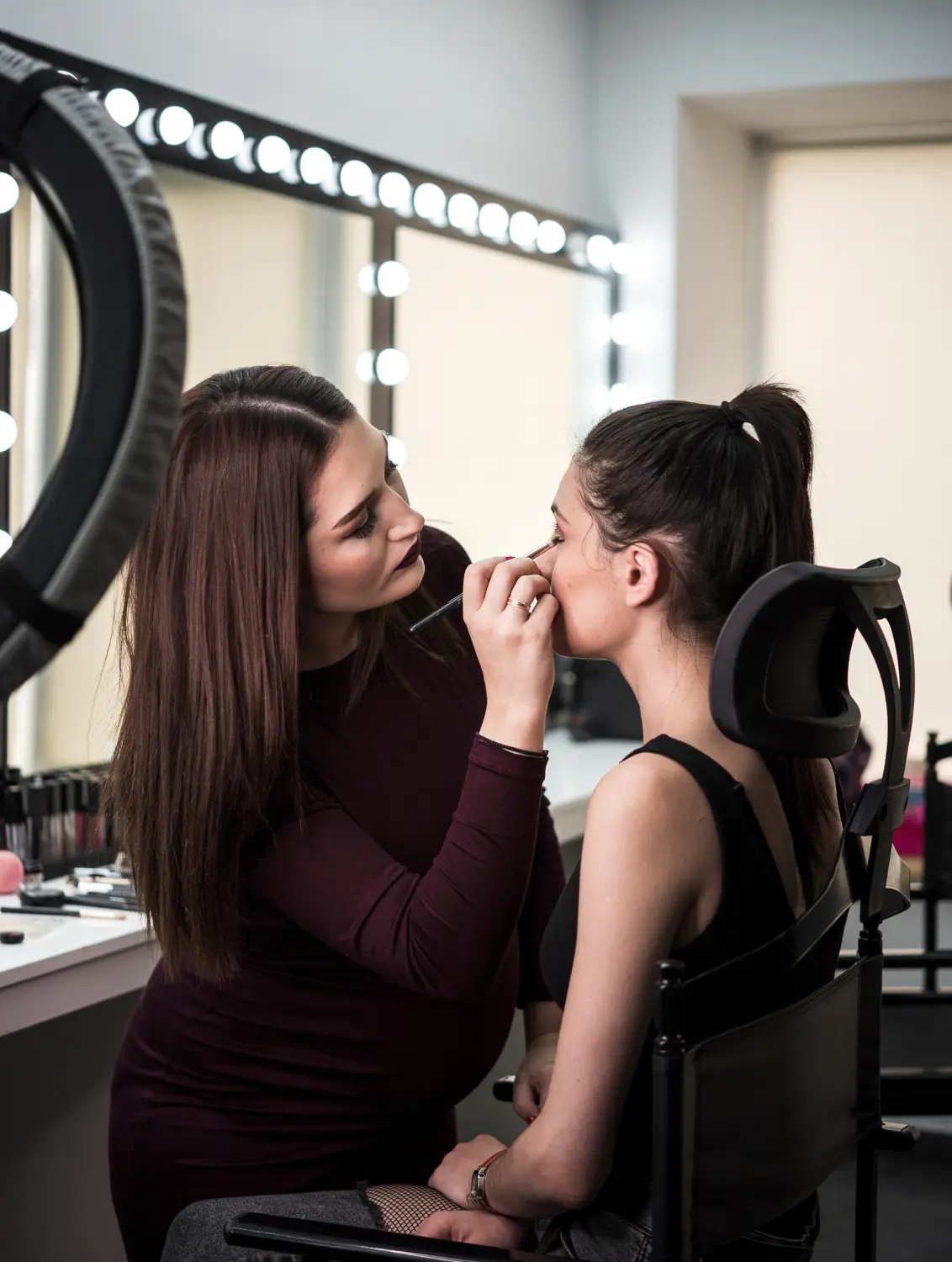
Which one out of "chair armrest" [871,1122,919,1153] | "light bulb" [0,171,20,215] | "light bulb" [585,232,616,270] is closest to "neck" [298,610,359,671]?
"chair armrest" [871,1122,919,1153]

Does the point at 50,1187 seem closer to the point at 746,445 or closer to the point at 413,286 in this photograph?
the point at 746,445

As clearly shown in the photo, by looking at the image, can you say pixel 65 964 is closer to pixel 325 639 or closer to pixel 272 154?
pixel 325 639

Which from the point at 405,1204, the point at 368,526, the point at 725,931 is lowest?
the point at 405,1204

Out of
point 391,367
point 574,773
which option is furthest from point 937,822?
point 391,367

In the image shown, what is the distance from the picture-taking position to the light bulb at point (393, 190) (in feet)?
8.27

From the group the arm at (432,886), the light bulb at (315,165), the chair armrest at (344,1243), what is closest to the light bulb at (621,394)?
the light bulb at (315,165)

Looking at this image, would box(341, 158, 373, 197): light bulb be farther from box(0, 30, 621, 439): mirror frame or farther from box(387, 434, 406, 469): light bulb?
box(387, 434, 406, 469): light bulb

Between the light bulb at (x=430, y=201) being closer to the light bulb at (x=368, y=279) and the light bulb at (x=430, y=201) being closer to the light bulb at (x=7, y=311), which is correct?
the light bulb at (x=368, y=279)

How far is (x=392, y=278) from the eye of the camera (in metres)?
2.58

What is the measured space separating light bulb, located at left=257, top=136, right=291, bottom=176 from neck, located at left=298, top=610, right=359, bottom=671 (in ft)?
4.07

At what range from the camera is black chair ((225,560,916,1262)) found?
74 cm

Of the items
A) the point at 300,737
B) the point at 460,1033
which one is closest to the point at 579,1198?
the point at 460,1033

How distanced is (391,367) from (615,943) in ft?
6.12

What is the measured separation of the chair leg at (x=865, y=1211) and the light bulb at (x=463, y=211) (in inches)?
83.1
